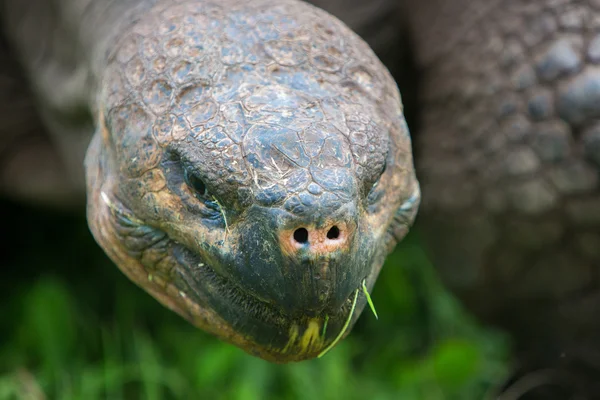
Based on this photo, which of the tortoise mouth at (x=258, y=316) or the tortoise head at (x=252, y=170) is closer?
the tortoise head at (x=252, y=170)

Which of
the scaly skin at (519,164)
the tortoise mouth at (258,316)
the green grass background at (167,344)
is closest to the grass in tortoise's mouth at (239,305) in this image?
the tortoise mouth at (258,316)

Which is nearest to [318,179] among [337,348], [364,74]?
[364,74]

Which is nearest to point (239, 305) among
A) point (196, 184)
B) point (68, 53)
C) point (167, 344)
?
point (196, 184)

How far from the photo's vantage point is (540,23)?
246 cm

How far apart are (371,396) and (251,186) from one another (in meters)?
1.35

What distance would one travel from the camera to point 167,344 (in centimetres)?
285

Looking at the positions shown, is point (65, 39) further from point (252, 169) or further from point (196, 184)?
point (252, 169)

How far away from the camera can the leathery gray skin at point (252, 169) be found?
138 cm

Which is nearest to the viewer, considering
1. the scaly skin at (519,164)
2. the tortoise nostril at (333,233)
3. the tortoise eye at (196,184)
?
the tortoise nostril at (333,233)

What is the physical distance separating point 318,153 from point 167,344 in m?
1.60

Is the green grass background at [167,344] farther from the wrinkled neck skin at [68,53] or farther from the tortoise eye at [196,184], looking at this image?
the tortoise eye at [196,184]

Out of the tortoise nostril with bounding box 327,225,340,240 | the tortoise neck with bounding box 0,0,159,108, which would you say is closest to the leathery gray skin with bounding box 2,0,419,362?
the tortoise nostril with bounding box 327,225,340,240

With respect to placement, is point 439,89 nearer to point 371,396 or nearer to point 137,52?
point 371,396

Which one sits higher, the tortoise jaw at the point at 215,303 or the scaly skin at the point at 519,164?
the tortoise jaw at the point at 215,303
